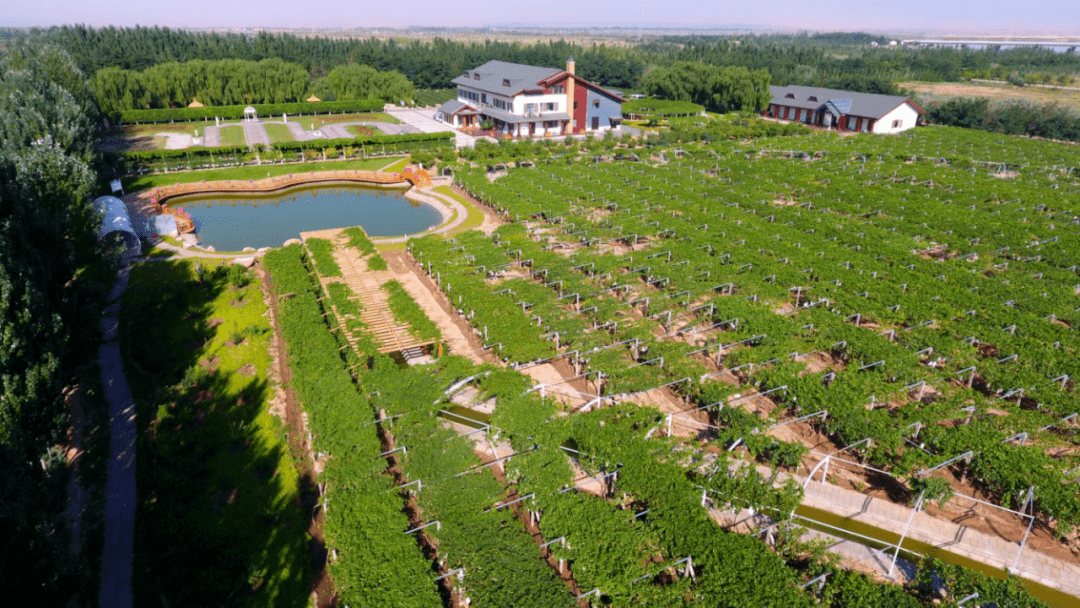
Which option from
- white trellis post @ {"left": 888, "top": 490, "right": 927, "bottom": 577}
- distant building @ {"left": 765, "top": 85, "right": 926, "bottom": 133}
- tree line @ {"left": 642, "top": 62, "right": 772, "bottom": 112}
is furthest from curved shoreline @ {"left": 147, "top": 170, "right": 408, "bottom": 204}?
distant building @ {"left": 765, "top": 85, "right": 926, "bottom": 133}

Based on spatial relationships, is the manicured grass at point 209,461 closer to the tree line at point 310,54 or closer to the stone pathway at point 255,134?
the stone pathway at point 255,134

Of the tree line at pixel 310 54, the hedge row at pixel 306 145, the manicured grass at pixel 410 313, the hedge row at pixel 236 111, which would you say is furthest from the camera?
the tree line at pixel 310 54

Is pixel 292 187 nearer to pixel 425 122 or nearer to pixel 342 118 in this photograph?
pixel 425 122

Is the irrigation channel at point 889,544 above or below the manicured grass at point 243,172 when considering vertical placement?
below

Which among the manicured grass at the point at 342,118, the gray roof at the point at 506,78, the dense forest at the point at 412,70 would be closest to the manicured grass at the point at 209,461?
the gray roof at the point at 506,78

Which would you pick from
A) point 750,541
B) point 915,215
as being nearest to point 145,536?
point 750,541

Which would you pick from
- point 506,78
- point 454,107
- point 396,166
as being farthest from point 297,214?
point 506,78

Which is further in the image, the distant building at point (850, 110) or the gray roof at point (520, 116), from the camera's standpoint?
the distant building at point (850, 110)
